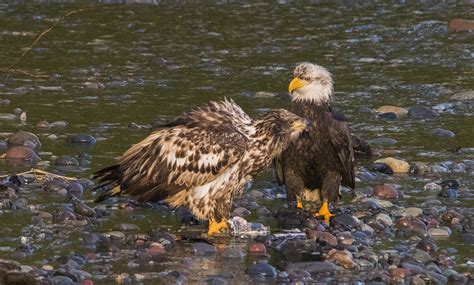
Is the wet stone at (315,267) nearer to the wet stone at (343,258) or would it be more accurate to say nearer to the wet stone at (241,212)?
the wet stone at (343,258)

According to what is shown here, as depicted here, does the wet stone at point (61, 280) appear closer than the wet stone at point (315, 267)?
Yes

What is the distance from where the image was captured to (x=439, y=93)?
1532 cm

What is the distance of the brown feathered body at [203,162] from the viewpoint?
9953 mm

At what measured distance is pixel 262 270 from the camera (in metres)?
8.65

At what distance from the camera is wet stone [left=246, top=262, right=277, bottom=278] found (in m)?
8.62

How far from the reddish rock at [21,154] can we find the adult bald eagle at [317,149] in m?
2.32

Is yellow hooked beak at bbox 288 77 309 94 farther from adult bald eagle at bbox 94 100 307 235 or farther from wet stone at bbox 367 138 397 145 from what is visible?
wet stone at bbox 367 138 397 145

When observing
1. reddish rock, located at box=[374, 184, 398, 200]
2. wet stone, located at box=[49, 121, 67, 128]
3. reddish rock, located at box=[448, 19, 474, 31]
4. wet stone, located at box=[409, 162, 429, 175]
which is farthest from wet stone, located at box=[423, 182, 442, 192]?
reddish rock, located at box=[448, 19, 474, 31]

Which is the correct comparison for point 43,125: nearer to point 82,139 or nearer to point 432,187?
point 82,139

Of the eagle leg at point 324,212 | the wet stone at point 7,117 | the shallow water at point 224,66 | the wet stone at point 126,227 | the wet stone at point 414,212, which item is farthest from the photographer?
the wet stone at point 7,117

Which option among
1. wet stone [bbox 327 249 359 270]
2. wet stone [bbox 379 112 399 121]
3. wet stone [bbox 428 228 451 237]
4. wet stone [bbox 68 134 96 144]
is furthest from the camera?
wet stone [bbox 379 112 399 121]

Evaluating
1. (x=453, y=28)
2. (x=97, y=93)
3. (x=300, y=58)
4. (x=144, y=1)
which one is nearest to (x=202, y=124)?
(x=97, y=93)

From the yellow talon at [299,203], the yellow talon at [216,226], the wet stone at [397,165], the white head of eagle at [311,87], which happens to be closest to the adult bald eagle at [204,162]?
the yellow talon at [216,226]

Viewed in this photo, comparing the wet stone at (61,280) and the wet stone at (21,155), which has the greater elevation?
the wet stone at (61,280)
